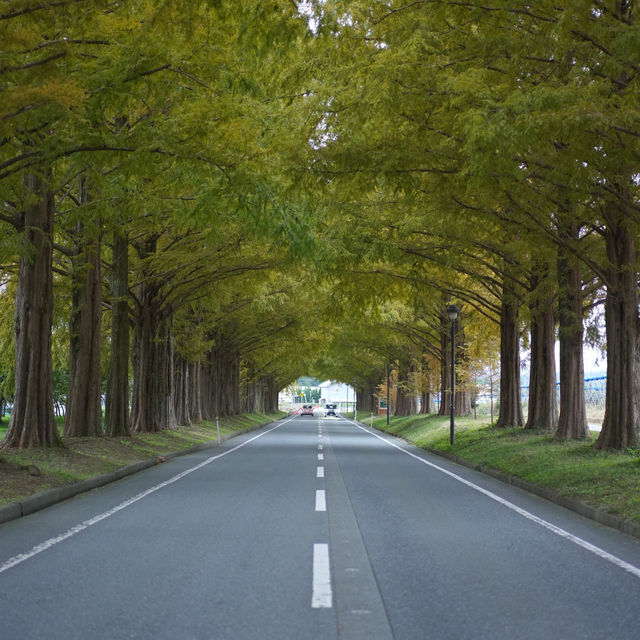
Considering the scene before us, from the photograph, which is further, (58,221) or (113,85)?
(58,221)

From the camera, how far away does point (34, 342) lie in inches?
558

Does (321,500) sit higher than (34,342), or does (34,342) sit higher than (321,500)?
(34,342)

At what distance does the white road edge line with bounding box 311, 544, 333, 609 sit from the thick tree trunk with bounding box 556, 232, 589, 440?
481 inches

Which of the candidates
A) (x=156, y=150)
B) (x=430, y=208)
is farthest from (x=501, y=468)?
(x=156, y=150)

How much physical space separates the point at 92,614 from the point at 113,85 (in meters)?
6.55

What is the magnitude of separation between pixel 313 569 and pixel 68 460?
880cm

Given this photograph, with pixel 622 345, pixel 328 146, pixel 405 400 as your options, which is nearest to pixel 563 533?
pixel 328 146

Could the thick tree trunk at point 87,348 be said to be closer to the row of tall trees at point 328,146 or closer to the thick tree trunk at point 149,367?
the row of tall trees at point 328,146

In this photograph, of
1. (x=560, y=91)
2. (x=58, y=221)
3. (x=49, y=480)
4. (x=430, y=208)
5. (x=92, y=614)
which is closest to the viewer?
(x=92, y=614)

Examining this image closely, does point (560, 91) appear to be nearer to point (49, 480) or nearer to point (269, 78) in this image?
point (269, 78)

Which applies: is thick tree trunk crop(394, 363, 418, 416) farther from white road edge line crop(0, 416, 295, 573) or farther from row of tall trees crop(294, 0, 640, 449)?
white road edge line crop(0, 416, 295, 573)

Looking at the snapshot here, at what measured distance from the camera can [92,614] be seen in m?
4.64

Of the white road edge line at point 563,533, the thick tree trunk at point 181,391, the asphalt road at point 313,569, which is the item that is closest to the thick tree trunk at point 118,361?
the asphalt road at point 313,569

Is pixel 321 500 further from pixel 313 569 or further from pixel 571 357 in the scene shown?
pixel 571 357
